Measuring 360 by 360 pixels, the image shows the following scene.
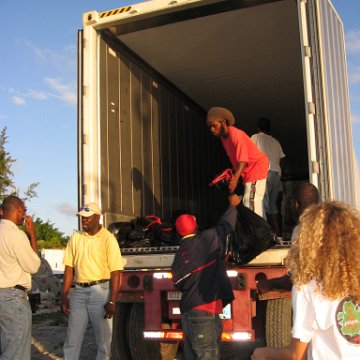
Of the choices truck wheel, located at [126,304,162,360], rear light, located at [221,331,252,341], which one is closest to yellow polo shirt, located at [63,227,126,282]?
truck wheel, located at [126,304,162,360]

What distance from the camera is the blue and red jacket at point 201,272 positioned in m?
3.99

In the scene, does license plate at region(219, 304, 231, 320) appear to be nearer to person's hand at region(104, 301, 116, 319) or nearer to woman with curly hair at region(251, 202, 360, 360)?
person's hand at region(104, 301, 116, 319)

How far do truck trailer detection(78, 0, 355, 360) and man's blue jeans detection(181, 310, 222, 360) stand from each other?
79 centimetres

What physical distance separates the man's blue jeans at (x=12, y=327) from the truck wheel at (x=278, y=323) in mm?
1979

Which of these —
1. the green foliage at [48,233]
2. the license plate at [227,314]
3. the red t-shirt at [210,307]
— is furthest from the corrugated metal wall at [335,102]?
the green foliage at [48,233]

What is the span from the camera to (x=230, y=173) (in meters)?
5.70

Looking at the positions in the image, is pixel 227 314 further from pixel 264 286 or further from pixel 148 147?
pixel 148 147

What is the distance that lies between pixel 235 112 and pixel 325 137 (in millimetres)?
4899

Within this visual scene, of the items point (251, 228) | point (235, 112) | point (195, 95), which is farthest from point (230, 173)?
point (235, 112)

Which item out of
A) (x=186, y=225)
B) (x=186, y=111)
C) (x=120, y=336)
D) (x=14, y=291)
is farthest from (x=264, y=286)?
(x=186, y=111)

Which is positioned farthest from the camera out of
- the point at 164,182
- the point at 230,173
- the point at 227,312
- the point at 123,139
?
the point at 164,182

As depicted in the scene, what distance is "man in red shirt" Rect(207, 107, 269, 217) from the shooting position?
5539 millimetres

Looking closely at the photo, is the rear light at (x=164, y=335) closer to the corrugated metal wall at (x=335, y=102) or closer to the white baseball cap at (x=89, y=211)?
the white baseball cap at (x=89, y=211)

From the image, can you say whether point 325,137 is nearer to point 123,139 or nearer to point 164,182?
point 123,139
